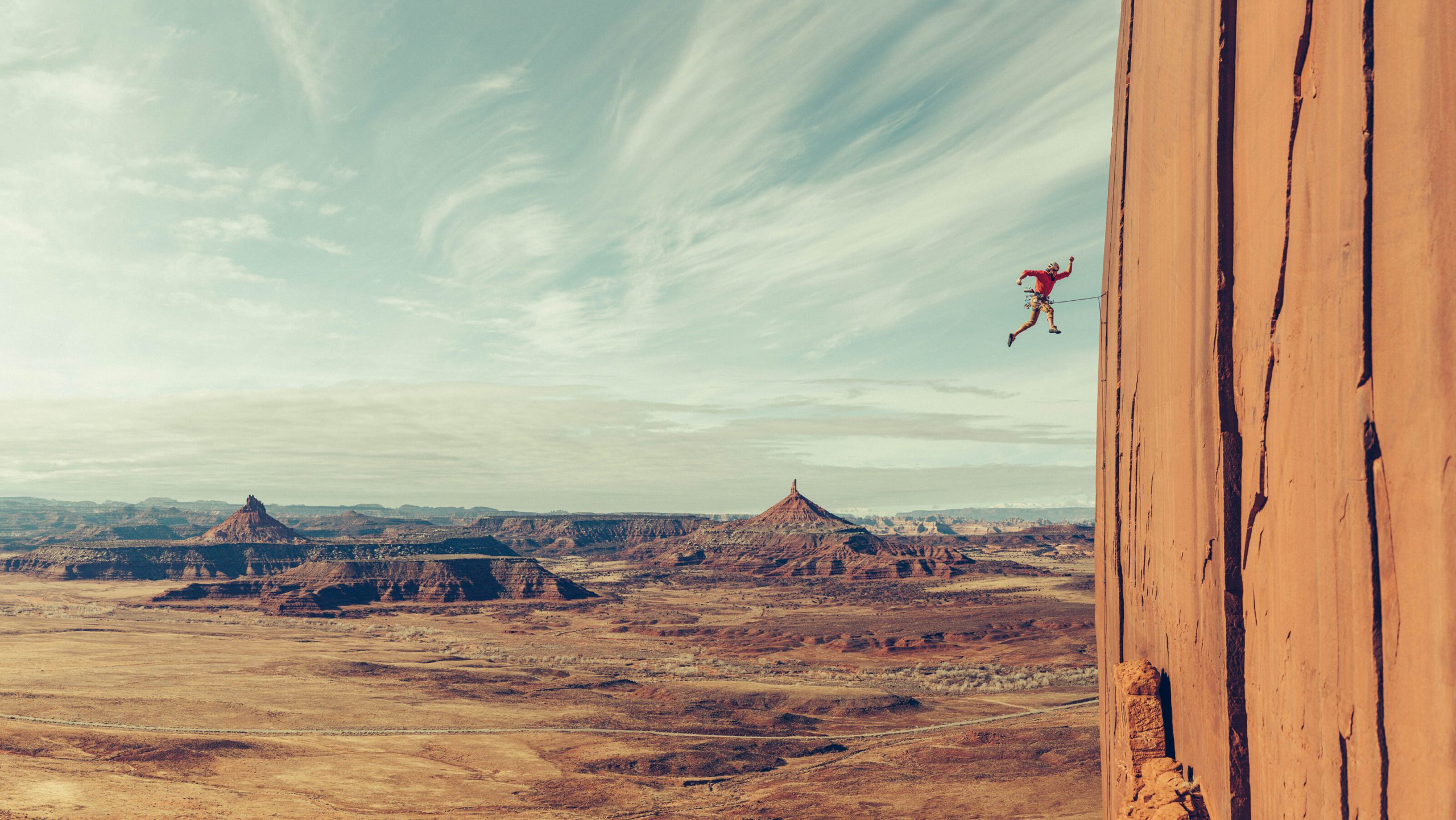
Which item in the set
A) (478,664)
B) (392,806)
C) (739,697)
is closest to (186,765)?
(392,806)

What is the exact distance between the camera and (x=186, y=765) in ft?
119

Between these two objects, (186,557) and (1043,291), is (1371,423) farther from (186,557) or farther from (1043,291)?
(186,557)

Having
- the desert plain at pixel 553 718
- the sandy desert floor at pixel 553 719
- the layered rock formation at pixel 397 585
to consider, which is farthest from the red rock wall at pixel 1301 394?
the layered rock formation at pixel 397 585

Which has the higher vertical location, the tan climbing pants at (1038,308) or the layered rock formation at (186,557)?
the tan climbing pants at (1038,308)

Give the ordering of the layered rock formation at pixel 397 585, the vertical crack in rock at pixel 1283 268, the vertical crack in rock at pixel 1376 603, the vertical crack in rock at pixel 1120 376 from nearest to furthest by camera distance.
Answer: the vertical crack in rock at pixel 1376 603 < the vertical crack in rock at pixel 1283 268 < the vertical crack in rock at pixel 1120 376 < the layered rock formation at pixel 397 585

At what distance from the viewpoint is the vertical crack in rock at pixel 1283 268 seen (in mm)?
4234

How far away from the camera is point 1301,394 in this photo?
14.3 ft

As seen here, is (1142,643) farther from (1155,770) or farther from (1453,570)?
(1453,570)

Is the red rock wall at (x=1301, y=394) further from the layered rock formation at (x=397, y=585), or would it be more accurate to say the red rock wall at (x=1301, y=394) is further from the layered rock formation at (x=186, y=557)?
the layered rock formation at (x=186, y=557)

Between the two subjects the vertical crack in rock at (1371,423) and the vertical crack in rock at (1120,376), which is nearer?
the vertical crack in rock at (1371,423)

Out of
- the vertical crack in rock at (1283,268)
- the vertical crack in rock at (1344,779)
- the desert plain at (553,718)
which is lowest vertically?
the desert plain at (553,718)

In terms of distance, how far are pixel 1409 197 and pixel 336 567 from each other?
515 ft

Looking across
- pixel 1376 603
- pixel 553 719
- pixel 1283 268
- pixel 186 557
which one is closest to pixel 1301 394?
pixel 1283 268

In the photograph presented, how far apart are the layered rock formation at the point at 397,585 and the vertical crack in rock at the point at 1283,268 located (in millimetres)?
134793
